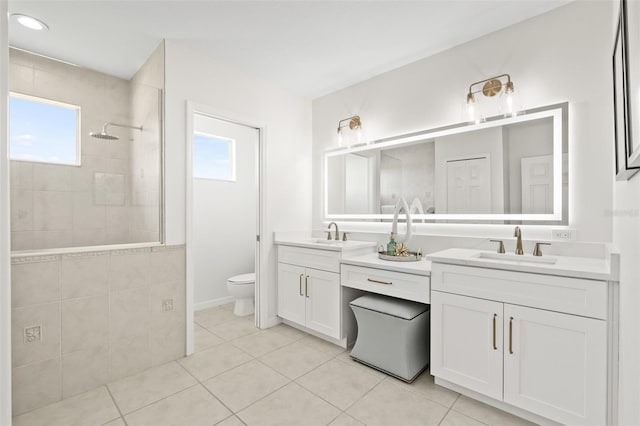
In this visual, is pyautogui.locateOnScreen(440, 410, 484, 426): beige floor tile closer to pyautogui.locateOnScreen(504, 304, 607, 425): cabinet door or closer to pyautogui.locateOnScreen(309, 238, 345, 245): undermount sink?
pyautogui.locateOnScreen(504, 304, 607, 425): cabinet door

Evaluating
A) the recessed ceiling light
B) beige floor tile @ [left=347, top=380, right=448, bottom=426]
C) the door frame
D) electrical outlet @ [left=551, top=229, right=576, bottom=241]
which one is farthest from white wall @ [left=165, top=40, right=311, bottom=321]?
electrical outlet @ [left=551, top=229, right=576, bottom=241]

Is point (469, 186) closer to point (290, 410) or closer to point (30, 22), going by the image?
point (290, 410)

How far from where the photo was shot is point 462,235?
2336mm

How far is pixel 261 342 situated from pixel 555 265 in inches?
90.1

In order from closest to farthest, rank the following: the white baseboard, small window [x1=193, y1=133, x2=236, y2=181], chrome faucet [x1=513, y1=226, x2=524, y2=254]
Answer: chrome faucet [x1=513, y1=226, x2=524, y2=254] < the white baseboard < small window [x1=193, y1=133, x2=236, y2=181]

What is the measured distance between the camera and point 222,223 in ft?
12.3

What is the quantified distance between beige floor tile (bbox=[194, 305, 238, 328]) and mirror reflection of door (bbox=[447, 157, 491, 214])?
2570 mm

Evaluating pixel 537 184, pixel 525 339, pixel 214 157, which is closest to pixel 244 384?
pixel 525 339

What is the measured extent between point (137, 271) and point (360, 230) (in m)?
1.97

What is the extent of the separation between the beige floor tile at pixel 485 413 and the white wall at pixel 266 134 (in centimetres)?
188

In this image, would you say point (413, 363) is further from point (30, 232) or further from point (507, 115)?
point (30, 232)

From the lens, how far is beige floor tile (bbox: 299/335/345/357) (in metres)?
2.49

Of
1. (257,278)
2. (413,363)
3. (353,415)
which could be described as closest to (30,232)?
(257,278)

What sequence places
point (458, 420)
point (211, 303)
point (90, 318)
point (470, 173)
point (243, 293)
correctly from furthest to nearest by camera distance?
point (211, 303) → point (243, 293) → point (470, 173) → point (90, 318) → point (458, 420)
